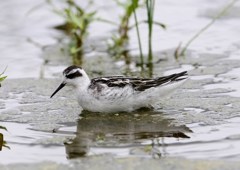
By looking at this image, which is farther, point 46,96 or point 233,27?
point 233,27

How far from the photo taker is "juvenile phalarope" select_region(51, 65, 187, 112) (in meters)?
9.47

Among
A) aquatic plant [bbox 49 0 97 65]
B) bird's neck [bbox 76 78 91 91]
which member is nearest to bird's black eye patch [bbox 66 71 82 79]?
bird's neck [bbox 76 78 91 91]

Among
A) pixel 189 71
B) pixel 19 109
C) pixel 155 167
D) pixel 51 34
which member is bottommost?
pixel 155 167

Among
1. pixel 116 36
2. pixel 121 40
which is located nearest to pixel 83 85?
pixel 121 40

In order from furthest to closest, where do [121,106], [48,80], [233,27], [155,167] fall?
1. [233,27]
2. [48,80]
3. [121,106]
4. [155,167]

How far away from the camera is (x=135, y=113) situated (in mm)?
9609

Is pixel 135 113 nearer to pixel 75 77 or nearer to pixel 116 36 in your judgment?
pixel 75 77

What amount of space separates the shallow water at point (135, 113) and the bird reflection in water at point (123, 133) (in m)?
0.01

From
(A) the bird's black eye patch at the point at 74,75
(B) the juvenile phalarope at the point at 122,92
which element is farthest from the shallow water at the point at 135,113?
(A) the bird's black eye patch at the point at 74,75

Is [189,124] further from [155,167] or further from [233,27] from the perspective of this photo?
[233,27]

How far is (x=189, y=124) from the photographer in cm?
886

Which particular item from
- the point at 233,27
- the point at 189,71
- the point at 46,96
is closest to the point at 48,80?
the point at 46,96

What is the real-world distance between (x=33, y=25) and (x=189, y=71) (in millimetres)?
4443

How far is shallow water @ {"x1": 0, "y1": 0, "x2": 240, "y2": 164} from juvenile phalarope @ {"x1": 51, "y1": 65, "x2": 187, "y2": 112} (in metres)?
0.15
